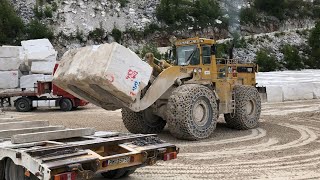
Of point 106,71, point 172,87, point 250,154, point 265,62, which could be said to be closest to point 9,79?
point 172,87

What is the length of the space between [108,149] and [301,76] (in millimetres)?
23866

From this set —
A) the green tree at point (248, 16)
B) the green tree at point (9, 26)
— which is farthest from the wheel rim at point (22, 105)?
the green tree at point (248, 16)

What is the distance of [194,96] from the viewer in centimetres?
1155

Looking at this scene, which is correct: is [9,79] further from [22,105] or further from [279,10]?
[279,10]

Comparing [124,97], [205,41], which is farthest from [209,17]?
[124,97]

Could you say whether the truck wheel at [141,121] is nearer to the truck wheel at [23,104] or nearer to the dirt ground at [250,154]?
the dirt ground at [250,154]

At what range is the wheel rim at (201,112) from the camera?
1173 centimetres

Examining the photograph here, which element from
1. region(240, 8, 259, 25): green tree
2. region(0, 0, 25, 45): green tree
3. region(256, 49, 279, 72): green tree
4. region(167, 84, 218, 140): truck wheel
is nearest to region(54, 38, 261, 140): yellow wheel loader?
region(167, 84, 218, 140): truck wheel

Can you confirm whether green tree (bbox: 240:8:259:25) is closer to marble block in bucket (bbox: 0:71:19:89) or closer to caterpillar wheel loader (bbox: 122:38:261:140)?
marble block in bucket (bbox: 0:71:19:89)

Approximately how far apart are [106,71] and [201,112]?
402 centimetres

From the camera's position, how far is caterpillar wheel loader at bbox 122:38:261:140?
447 inches

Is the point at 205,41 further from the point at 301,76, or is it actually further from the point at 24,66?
the point at 301,76

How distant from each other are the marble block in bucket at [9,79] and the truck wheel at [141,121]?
13455mm

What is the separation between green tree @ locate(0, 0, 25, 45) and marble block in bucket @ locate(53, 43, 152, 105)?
32597mm
